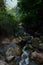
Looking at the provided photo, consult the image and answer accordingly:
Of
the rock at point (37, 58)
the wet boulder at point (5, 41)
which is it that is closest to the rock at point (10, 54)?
the rock at point (37, 58)

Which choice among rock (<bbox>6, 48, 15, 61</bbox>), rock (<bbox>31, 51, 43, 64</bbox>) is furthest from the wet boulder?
rock (<bbox>31, 51, 43, 64</bbox>)

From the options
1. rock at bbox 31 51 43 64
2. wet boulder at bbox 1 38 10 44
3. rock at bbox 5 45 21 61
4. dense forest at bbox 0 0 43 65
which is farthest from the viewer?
wet boulder at bbox 1 38 10 44

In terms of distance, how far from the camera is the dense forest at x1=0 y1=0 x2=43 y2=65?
21.7 ft

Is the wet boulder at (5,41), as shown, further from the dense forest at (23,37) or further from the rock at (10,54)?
the rock at (10,54)

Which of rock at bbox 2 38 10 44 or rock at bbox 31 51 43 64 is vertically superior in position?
rock at bbox 31 51 43 64

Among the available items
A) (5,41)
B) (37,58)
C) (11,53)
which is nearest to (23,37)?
A: (5,41)

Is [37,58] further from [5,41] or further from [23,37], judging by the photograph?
[23,37]

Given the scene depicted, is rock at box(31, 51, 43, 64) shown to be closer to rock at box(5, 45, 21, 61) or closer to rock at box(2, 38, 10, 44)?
rock at box(5, 45, 21, 61)

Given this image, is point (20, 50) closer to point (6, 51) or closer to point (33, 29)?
point (6, 51)

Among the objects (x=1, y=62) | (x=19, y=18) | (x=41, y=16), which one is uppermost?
(x=1, y=62)

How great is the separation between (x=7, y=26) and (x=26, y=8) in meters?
4.55

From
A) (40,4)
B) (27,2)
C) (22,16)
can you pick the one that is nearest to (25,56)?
(40,4)

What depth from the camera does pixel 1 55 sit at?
6863 mm

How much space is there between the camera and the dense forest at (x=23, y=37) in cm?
661
